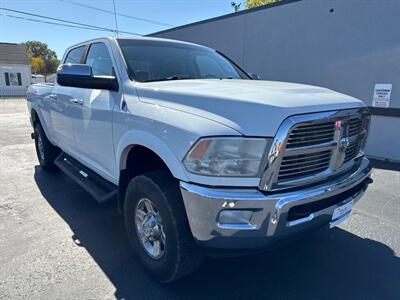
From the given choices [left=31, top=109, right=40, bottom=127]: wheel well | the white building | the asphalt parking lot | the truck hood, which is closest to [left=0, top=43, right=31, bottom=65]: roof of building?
the white building

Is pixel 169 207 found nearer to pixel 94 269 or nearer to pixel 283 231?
pixel 283 231

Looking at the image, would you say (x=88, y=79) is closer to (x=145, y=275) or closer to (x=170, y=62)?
(x=170, y=62)

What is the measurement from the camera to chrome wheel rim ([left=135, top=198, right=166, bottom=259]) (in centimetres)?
257

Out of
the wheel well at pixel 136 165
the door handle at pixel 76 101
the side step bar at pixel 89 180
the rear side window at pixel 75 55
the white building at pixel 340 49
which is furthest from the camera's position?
the white building at pixel 340 49

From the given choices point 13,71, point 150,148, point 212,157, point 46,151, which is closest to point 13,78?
point 13,71

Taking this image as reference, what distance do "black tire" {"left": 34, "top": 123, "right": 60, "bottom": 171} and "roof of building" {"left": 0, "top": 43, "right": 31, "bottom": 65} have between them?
3679 cm

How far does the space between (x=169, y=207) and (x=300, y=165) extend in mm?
949

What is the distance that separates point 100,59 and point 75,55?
1.13 m

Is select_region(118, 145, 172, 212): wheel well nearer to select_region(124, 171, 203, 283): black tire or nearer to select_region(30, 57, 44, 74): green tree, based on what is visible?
select_region(124, 171, 203, 283): black tire

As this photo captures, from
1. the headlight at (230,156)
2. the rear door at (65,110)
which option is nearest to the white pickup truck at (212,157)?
the headlight at (230,156)

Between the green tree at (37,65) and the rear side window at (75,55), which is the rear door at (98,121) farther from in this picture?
the green tree at (37,65)

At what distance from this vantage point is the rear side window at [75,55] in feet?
13.7

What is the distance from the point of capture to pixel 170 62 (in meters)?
3.37

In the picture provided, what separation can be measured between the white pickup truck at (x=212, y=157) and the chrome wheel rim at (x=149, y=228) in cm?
1
